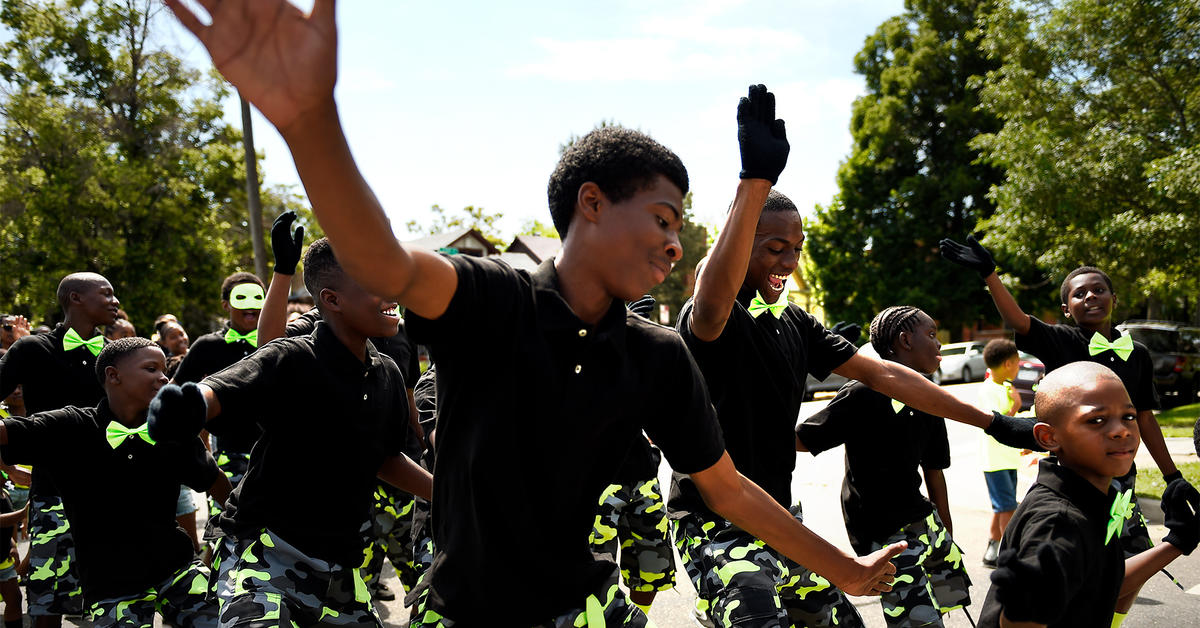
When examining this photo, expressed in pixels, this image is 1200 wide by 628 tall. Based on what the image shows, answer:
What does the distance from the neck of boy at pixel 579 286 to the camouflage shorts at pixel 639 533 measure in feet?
10.7

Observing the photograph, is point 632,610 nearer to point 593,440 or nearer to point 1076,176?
point 593,440

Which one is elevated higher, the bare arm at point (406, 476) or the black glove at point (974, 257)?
the black glove at point (974, 257)

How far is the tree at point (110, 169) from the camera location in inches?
1045

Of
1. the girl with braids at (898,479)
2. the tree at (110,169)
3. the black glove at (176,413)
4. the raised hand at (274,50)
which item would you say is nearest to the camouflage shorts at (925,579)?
the girl with braids at (898,479)

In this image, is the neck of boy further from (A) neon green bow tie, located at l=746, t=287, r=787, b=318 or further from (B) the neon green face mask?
(B) the neon green face mask

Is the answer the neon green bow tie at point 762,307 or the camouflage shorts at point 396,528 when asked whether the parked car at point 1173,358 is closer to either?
the camouflage shorts at point 396,528

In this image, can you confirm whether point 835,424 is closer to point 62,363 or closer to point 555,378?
point 555,378

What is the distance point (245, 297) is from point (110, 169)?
2471 cm

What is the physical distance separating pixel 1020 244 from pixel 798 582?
61.7ft

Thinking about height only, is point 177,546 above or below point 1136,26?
below

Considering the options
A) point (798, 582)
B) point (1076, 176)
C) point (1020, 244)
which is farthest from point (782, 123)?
point (1020, 244)

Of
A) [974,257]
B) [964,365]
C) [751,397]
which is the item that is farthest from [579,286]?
[964,365]

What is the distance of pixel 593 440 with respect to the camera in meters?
2.04

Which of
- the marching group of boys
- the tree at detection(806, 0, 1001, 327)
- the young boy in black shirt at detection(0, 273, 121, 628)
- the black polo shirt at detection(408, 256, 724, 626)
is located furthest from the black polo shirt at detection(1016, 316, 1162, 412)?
the tree at detection(806, 0, 1001, 327)
